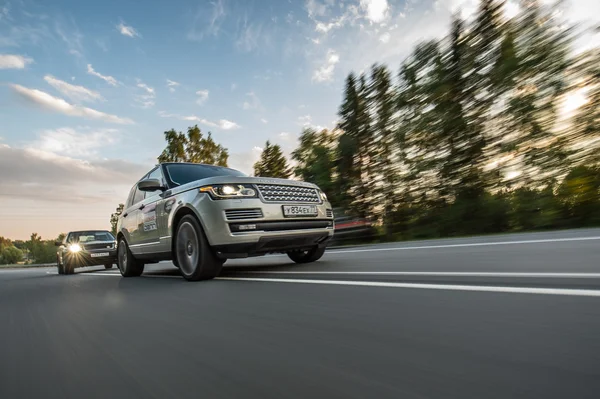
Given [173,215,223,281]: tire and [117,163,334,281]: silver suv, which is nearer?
[117,163,334,281]: silver suv

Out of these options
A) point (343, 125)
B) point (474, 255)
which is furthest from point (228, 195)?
point (343, 125)

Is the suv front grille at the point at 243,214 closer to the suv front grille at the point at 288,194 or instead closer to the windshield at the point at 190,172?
the suv front grille at the point at 288,194

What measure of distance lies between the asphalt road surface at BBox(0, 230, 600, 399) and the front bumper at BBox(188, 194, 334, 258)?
3.76 feet

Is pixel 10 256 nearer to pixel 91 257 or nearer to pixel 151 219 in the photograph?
pixel 91 257

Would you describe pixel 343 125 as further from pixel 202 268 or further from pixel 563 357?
pixel 563 357

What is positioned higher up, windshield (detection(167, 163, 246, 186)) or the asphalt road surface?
windshield (detection(167, 163, 246, 186))

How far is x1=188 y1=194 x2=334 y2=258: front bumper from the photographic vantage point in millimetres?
5328

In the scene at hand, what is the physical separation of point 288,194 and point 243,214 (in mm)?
811

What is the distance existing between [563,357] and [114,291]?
5232 mm

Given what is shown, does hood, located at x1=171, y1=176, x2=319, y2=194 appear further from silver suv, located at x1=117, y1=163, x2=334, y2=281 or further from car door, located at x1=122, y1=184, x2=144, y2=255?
car door, located at x1=122, y1=184, x2=144, y2=255

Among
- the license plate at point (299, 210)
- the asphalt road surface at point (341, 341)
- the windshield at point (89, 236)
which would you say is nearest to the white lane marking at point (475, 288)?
the asphalt road surface at point (341, 341)

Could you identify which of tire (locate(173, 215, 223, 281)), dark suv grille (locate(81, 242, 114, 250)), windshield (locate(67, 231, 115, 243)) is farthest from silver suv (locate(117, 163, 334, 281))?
windshield (locate(67, 231, 115, 243))

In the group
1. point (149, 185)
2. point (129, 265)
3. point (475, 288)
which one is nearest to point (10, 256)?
point (129, 265)

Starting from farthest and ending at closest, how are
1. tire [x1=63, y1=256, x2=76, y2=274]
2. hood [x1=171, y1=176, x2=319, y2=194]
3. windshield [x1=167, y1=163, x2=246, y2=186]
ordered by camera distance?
tire [x1=63, y1=256, x2=76, y2=274], windshield [x1=167, y1=163, x2=246, y2=186], hood [x1=171, y1=176, x2=319, y2=194]
